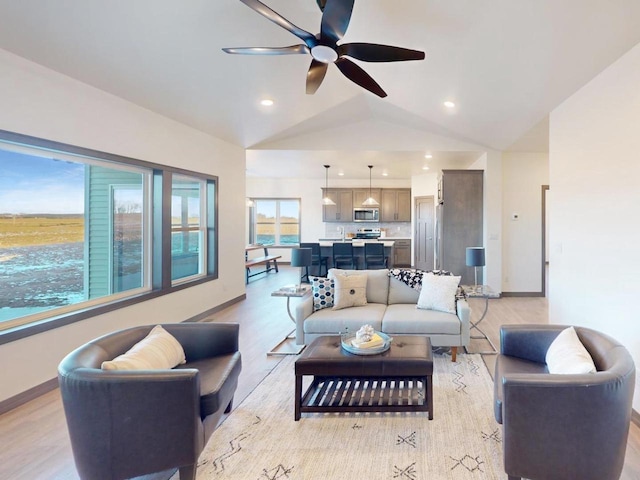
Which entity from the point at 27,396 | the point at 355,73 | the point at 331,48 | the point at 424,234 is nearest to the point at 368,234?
the point at 424,234

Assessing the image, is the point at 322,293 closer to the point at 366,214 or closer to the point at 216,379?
the point at 216,379

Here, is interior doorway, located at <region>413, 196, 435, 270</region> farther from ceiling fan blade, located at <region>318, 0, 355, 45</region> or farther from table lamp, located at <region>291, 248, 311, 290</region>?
ceiling fan blade, located at <region>318, 0, 355, 45</region>

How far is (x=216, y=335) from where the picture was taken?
240cm

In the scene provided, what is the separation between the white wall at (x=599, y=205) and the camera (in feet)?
7.72

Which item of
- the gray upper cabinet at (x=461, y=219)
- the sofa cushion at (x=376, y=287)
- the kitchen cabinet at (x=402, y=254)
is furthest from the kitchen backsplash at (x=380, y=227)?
the sofa cushion at (x=376, y=287)

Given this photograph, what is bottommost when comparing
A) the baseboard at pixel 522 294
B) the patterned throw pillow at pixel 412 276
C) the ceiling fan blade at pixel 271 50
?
the baseboard at pixel 522 294

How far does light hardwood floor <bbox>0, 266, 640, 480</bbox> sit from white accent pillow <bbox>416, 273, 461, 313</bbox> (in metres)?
0.65

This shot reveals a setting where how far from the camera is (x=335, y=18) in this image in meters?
2.00

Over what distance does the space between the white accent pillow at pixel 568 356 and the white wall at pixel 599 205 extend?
702mm

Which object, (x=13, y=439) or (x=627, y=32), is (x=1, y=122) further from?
(x=627, y=32)

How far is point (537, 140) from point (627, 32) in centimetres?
315

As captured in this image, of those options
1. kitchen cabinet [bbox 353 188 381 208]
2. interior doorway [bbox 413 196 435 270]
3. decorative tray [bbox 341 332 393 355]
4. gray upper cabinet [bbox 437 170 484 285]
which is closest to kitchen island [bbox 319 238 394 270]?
interior doorway [bbox 413 196 435 270]

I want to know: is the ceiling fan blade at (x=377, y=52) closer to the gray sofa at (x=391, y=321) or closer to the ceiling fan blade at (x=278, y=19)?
the ceiling fan blade at (x=278, y=19)

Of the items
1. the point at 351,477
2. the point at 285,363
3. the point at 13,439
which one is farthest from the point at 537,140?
the point at 13,439
